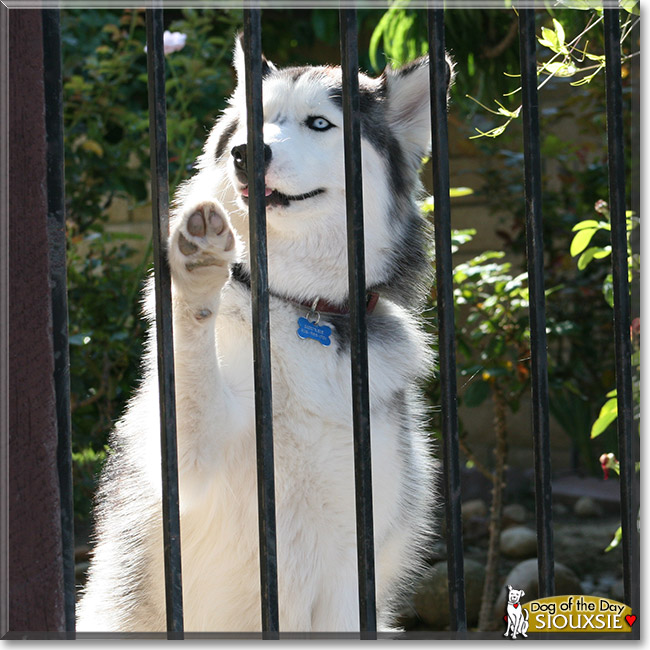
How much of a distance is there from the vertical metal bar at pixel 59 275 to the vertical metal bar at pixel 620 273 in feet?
3.00

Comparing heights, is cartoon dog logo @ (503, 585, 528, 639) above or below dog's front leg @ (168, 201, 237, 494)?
below

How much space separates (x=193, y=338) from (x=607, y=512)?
4.43 metres

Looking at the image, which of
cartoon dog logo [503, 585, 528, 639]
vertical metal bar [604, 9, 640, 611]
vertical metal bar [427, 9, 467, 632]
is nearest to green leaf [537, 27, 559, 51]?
vertical metal bar [604, 9, 640, 611]

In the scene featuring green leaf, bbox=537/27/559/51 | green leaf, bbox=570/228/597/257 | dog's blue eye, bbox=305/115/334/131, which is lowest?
green leaf, bbox=570/228/597/257

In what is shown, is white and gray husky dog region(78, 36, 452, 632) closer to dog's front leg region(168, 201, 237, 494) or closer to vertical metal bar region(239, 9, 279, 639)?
dog's front leg region(168, 201, 237, 494)

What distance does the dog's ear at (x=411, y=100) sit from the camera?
8.43 feet

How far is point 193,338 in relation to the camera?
5.67 ft

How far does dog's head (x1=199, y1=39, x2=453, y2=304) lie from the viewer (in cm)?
229

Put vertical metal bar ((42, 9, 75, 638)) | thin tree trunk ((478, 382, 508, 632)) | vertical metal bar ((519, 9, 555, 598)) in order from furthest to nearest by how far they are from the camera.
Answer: thin tree trunk ((478, 382, 508, 632)) < vertical metal bar ((519, 9, 555, 598)) < vertical metal bar ((42, 9, 75, 638))

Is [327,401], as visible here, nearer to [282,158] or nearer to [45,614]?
[282,158]

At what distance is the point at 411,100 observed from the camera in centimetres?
261

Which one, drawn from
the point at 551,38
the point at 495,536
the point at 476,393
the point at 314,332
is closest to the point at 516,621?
the point at 314,332

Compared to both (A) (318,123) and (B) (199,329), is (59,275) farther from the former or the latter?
(A) (318,123)

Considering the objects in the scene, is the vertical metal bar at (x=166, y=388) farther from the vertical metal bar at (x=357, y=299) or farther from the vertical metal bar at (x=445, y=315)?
the vertical metal bar at (x=445, y=315)
